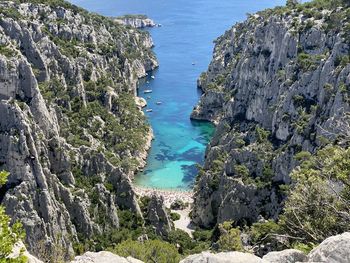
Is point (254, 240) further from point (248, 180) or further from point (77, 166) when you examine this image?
point (77, 166)

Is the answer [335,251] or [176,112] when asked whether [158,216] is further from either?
[176,112]

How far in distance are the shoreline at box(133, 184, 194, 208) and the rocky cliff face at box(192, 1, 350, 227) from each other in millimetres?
3933

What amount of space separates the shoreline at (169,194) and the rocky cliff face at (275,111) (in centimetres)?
393

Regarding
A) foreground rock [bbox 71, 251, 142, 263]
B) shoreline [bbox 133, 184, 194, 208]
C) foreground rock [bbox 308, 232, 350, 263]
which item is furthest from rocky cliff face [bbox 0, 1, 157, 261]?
foreground rock [bbox 308, 232, 350, 263]

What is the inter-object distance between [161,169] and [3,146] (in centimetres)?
3645

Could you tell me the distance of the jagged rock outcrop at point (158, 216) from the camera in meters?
62.6

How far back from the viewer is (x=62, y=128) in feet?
233

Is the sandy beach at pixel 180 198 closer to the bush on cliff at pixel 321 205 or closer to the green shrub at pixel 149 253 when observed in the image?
the green shrub at pixel 149 253

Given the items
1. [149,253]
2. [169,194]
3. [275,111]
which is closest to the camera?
[149,253]

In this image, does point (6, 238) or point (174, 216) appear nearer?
point (6, 238)

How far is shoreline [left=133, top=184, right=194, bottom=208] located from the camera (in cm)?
7606

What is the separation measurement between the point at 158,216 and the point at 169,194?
601 inches

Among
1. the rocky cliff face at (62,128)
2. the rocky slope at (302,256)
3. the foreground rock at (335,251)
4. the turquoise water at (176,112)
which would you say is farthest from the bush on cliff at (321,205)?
the turquoise water at (176,112)

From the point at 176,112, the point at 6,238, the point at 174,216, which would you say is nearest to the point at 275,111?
the point at 174,216
